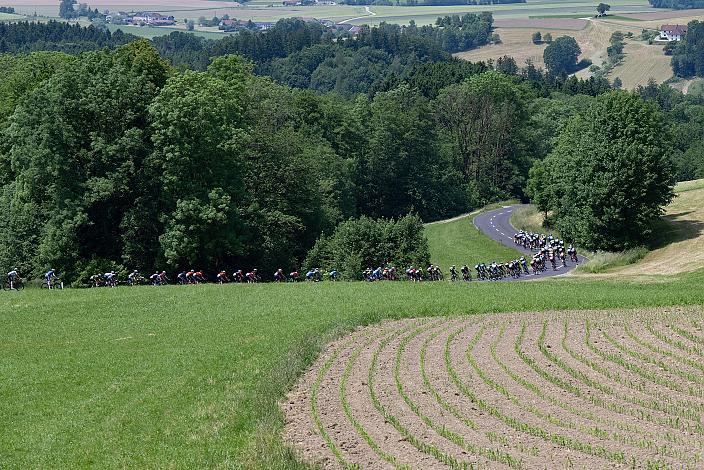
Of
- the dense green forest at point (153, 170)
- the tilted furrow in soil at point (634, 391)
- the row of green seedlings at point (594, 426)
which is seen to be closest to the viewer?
the row of green seedlings at point (594, 426)

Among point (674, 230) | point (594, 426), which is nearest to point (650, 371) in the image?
point (594, 426)

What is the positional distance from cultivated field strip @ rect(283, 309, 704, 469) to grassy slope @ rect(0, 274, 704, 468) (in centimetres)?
117

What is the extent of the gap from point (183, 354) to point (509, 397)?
10.6 m

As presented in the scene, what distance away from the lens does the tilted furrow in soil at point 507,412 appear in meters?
16.2

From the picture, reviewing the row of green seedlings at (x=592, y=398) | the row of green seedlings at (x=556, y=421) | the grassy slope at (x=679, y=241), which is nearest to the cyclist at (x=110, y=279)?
the grassy slope at (x=679, y=241)

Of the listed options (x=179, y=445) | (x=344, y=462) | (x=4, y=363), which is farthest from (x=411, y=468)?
(x=4, y=363)

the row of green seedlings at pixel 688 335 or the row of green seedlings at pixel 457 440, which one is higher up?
the row of green seedlings at pixel 457 440

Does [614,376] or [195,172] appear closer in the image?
[614,376]

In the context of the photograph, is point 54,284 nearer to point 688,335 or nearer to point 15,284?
point 15,284

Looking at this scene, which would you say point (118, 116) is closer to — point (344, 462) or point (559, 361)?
point (559, 361)

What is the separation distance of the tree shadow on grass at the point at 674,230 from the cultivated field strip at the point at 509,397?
3188 centimetres

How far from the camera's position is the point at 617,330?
27.0 meters

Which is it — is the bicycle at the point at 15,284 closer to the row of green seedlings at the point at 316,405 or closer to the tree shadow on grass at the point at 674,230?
the row of green seedlings at the point at 316,405

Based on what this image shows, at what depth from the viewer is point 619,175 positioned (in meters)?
63.2
